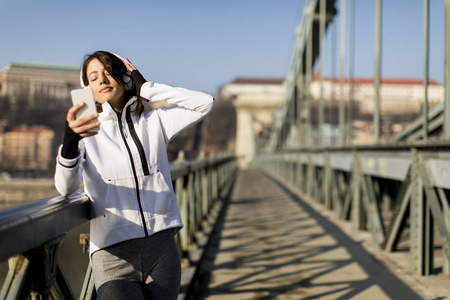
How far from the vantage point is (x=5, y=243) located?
48.2 inches

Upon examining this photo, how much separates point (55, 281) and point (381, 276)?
3165 mm

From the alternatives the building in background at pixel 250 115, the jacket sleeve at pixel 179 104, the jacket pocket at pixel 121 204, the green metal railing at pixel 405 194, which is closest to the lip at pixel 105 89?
the jacket sleeve at pixel 179 104

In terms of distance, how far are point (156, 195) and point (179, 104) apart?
16.1 inches

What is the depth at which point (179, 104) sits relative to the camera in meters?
2.11

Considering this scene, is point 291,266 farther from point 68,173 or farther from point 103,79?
point 68,173

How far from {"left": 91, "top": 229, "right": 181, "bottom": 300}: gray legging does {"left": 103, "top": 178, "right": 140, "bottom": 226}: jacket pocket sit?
2.9 inches

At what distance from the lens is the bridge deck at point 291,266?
384cm

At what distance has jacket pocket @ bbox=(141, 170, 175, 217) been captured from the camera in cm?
183

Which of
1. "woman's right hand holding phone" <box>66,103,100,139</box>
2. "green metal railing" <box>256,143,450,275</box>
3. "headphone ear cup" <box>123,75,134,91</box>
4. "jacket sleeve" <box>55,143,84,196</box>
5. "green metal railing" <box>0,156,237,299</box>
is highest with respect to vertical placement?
"headphone ear cup" <box>123,75,134,91</box>

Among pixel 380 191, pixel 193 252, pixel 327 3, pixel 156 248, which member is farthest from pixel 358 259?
pixel 327 3

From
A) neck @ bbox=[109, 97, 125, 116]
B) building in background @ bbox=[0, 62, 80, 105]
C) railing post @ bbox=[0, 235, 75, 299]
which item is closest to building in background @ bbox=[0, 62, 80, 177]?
building in background @ bbox=[0, 62, 80, 105]

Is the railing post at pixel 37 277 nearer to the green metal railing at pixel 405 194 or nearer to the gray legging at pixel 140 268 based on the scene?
the gray legging at pixel 140 268

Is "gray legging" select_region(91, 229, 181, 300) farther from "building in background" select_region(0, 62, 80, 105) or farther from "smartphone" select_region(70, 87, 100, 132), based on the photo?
"building in background" select_region(0, 62, 80, 105)

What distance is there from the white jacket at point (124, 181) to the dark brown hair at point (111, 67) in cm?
6
